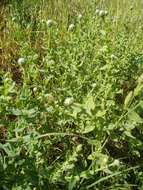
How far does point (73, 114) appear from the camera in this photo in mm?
2062

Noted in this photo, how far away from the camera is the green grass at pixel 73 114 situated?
6.24 ft

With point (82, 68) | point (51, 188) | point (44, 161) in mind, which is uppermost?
point (82, 68)

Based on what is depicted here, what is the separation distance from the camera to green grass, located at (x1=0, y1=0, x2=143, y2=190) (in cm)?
190

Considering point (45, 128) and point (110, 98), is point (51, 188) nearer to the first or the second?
point (45, 128)

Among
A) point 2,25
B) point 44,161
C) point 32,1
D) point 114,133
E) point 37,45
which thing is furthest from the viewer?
point 32,1

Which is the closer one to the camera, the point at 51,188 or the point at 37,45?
the point at 51,188

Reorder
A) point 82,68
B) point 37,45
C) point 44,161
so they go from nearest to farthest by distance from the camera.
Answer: point 44,161
point 82,68
point 37,45

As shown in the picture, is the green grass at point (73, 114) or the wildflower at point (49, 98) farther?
the wildflower at point (49, 98)

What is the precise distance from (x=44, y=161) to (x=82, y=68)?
730 mm

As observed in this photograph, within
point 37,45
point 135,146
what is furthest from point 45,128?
point 37,45

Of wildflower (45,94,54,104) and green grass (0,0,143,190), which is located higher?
wildflower (45,94,54,104)

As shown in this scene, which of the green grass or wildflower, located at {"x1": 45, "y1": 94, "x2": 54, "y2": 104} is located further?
wildflower, located at {"x1": 45, "y1": 94, "x2": 54, "y2": 104}

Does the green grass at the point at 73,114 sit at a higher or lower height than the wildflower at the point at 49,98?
lower

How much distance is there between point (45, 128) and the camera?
2.16 m
